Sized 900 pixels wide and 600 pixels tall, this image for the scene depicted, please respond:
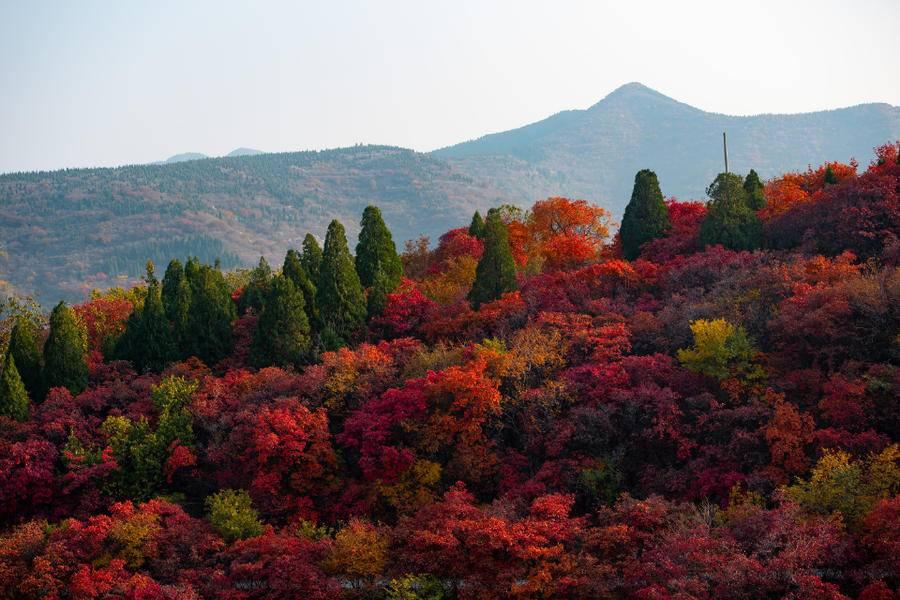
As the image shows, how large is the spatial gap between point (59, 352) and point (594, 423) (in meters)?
28.3

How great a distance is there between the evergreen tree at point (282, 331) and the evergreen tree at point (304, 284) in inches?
74.9

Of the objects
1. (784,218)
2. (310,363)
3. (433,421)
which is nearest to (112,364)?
(310,363)

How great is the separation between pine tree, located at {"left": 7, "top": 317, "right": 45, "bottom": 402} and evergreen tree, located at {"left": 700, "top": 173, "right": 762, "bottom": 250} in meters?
34.5

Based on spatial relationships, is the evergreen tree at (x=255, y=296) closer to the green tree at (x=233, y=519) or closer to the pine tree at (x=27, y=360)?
the pine tree at (x=27, y=360)

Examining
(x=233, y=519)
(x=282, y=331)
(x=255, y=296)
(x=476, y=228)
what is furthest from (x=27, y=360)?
→ (x=476, y=228)

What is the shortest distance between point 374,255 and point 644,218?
14825 millimetres

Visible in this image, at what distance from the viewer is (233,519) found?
106 ft

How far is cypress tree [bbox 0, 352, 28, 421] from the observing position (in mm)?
43344

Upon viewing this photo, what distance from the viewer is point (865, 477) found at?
1049 inches

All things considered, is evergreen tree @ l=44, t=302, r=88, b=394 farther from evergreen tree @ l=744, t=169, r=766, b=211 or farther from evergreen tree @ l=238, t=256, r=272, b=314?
evergreen tree @ l=744, t=169, r=766, b=211

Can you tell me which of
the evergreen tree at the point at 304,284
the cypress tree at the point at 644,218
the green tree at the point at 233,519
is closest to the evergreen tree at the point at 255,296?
the evergreen tree at the point at 304,284

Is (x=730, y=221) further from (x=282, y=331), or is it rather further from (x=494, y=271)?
(x=282, y=331)

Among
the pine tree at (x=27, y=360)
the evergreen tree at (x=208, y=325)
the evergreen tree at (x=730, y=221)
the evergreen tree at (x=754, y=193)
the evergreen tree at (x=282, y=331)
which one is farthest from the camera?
the evergreen tree at (x=754, y=193)

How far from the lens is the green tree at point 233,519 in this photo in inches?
1255
